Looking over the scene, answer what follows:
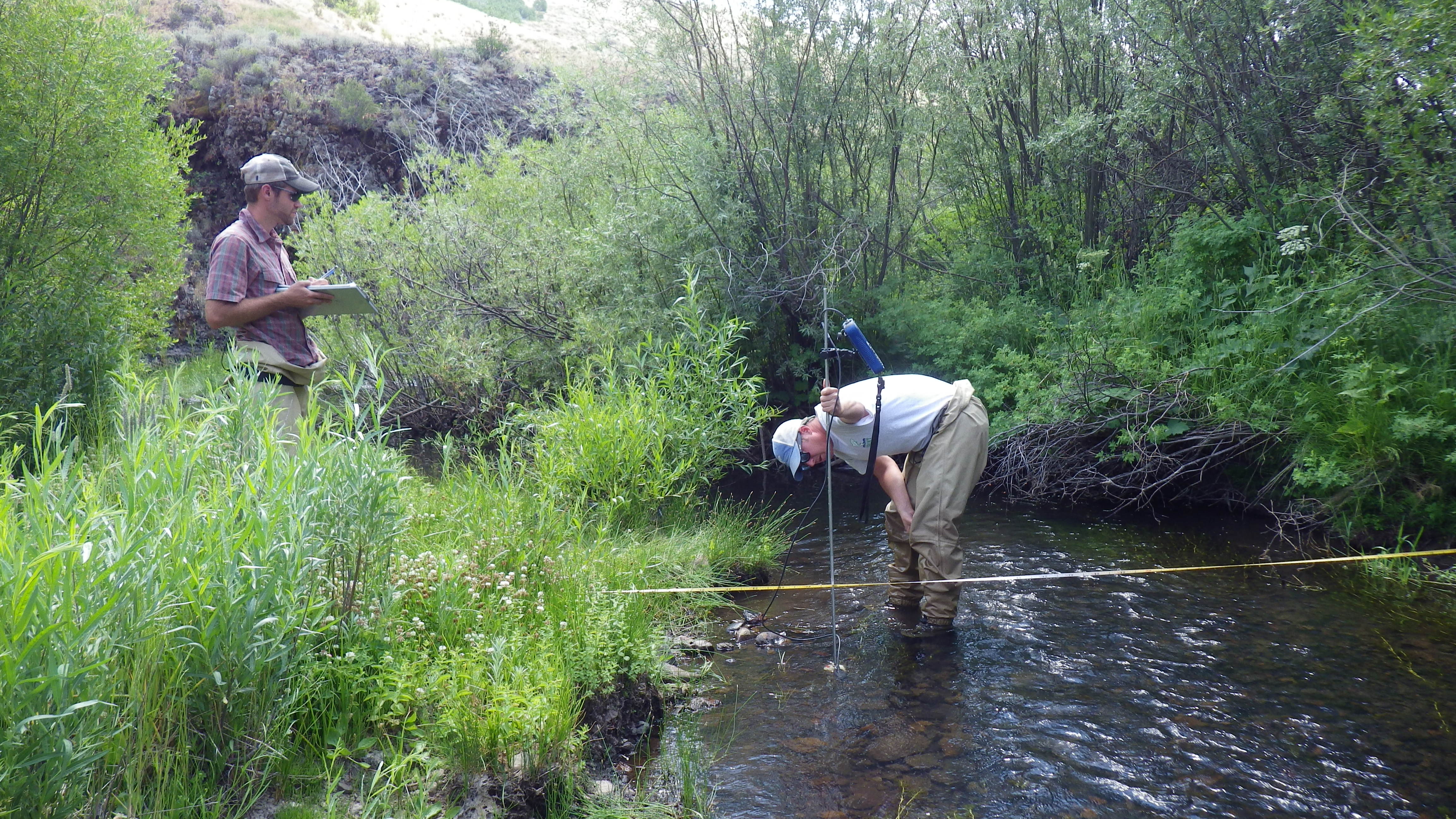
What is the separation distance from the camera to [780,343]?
33.8 ft

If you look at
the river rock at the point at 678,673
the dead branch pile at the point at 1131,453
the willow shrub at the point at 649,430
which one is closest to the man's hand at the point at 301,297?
the willow shrub at the point at 649,430

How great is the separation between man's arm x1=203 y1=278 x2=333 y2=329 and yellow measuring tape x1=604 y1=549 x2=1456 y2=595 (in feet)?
7.07

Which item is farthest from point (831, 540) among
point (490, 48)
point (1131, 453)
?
point (490, 48)

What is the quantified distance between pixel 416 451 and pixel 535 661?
26.3 feet

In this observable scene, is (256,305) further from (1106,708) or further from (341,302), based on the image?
(1106,708)

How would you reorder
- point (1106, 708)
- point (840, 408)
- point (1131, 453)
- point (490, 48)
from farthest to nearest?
point (490, 48) → point (1131, 453) → point (840, 408) → point (1106, 708)

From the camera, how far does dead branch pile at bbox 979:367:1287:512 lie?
7.11m

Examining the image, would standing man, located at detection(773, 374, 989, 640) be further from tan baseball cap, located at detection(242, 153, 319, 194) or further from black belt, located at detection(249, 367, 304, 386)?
tan baseball cap, located at detection(242, 153, 319, 194)

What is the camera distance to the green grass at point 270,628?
7.25 ft

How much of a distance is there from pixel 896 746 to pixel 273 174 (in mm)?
4035

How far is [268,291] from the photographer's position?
4.43 metres

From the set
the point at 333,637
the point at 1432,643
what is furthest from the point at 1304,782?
the point at 333,637

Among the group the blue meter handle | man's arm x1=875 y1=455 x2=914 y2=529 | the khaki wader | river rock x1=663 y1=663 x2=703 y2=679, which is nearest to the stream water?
river rock x1=663 y1=663 x2=703 y2=679

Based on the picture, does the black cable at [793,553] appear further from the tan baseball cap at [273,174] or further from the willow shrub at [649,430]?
the tan baseball cap at [273,174]
